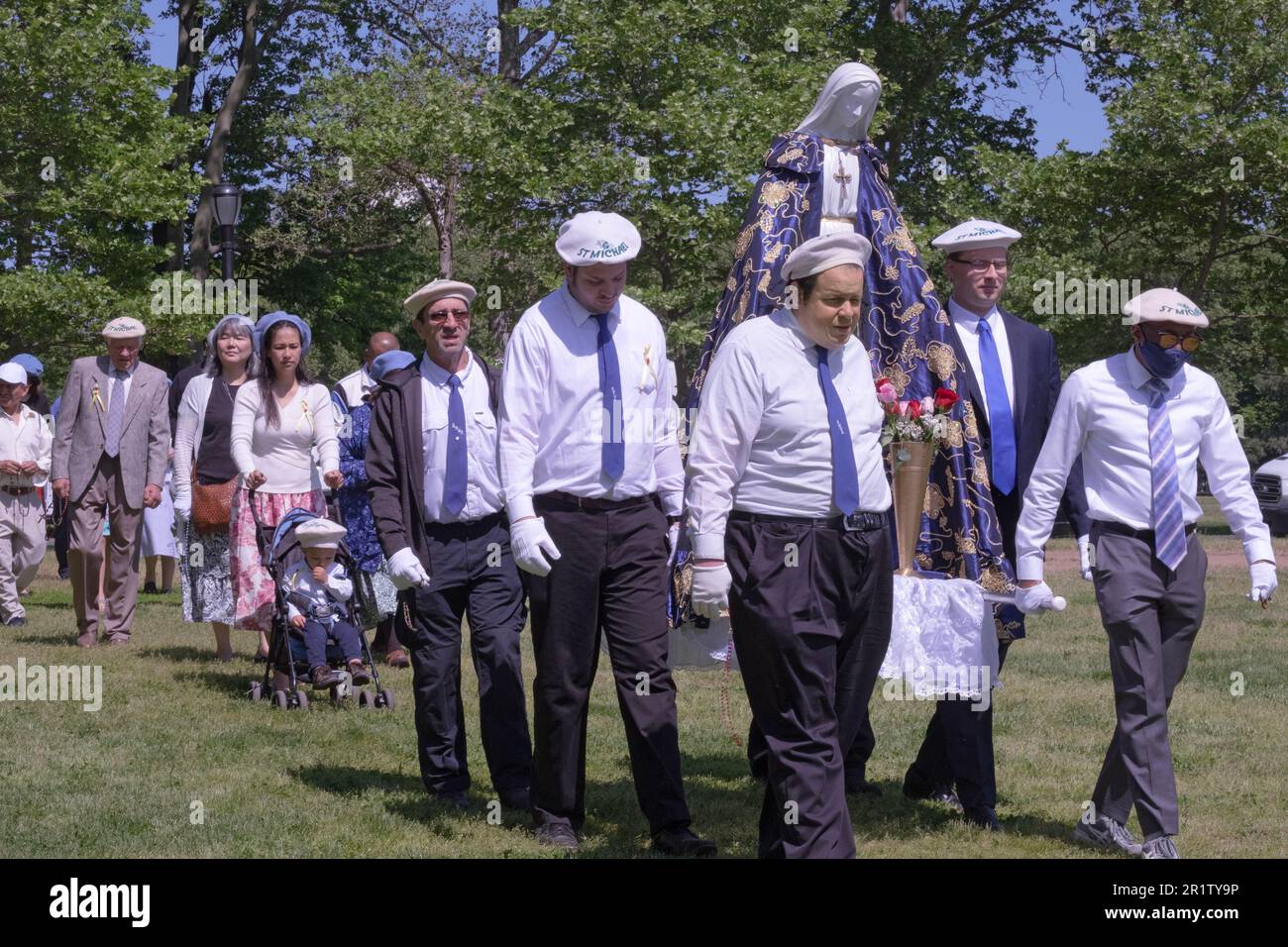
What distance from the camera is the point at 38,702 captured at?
995 centimetres

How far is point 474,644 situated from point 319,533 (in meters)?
3.00

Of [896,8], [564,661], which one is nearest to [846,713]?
[564,661]

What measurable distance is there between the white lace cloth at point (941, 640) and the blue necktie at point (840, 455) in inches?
46.9

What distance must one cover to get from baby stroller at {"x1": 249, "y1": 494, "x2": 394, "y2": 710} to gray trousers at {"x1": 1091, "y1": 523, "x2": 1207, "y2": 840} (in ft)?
15.5

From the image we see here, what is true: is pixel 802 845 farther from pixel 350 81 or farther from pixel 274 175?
pixel 274 175

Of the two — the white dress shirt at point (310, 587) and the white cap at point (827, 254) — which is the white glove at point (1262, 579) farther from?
the white dress shirt at point (310, 587)

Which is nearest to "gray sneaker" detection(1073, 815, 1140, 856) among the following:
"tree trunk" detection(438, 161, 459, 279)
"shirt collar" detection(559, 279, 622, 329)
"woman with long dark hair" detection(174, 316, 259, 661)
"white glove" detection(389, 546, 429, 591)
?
"shirt collar" detection(559, 279, 622, 329)

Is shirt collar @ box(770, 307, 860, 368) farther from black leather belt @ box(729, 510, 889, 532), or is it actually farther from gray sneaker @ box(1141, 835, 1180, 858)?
gray sneaker @ box(1141, 835, 1180, 858)

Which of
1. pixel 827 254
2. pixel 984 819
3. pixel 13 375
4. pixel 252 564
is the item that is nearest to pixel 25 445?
pixel 13 375

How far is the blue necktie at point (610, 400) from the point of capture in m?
6.41

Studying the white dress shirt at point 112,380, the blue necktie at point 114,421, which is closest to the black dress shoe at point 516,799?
the blue necktie at point 114,421

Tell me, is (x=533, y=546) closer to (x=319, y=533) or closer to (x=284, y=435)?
(x=319, y=533)

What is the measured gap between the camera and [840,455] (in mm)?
5621

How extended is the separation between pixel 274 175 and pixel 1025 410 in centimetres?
3046
